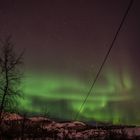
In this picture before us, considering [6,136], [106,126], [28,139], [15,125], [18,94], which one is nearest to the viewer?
[18,94]

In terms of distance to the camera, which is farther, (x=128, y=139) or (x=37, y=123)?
(x=37, y=123)

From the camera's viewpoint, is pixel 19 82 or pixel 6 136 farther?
pixel 6 136

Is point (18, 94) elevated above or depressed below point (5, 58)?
below

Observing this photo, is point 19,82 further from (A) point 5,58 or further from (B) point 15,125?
(B) point 15,125

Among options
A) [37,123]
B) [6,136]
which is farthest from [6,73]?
[37,123]

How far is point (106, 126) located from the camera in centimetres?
9025

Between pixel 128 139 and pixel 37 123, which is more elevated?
pixel 37 123

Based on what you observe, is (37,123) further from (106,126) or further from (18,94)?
(18,94)

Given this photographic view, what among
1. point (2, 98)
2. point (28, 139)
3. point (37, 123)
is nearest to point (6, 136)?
point (28, 139)

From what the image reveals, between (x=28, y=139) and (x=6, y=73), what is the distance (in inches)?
1125

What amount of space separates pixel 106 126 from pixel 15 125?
27156mm

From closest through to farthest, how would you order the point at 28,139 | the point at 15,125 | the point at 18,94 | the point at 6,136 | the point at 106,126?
the point at 18,94, the point at 6,136, the point at 28,139, the point at 15,125, the point at 106,126

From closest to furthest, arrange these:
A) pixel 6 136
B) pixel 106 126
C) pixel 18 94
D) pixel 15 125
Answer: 1. pixel 18 94
2. pixel 6 136
3. pixel 15 125
4. pixel 106 126

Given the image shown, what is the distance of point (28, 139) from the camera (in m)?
58.4
